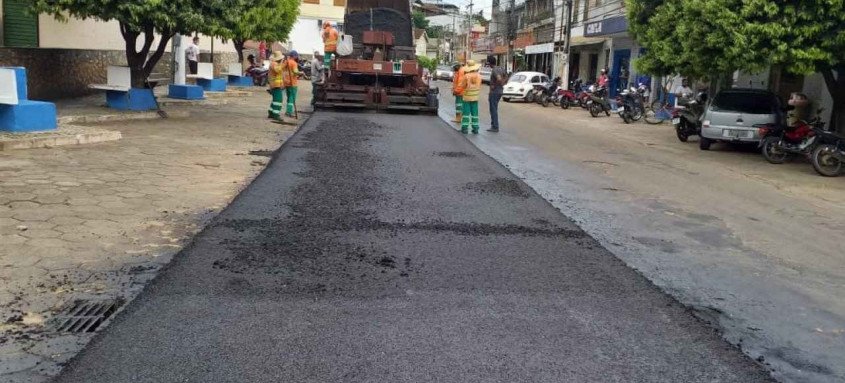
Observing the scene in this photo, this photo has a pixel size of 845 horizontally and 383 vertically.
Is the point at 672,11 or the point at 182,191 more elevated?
the point at 672,11

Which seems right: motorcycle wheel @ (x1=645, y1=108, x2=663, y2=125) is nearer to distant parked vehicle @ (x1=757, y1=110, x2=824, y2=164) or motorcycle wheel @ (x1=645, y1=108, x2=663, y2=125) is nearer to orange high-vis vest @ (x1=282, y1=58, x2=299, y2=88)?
distant parked vehicle @ (x1=757, y1=110, x2=824, y2=164)

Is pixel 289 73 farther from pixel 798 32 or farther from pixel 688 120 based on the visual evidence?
pixel 798 32

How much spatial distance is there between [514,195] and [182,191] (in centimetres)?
383

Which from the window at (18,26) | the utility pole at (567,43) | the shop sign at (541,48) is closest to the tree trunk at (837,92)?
the window at (18,26)

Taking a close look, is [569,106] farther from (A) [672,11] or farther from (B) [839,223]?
(B) [839,223]

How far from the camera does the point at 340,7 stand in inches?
2386

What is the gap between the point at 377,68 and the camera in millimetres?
18984

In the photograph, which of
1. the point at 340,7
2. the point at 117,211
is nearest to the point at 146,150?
the point at 117,211

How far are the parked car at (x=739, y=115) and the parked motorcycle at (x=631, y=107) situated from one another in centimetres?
766

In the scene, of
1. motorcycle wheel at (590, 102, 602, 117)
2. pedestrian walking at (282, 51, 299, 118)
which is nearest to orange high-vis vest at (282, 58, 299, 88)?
pedestrian walking at (282, 51, 299, 118)

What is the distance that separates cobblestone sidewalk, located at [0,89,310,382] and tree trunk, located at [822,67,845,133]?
10595 mm

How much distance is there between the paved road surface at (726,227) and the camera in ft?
15.5

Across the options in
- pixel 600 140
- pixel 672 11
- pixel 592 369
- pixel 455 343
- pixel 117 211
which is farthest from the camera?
pixel 600 140

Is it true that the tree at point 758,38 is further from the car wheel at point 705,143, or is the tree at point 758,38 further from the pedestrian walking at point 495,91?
the pedestrian walking at point 495,91
